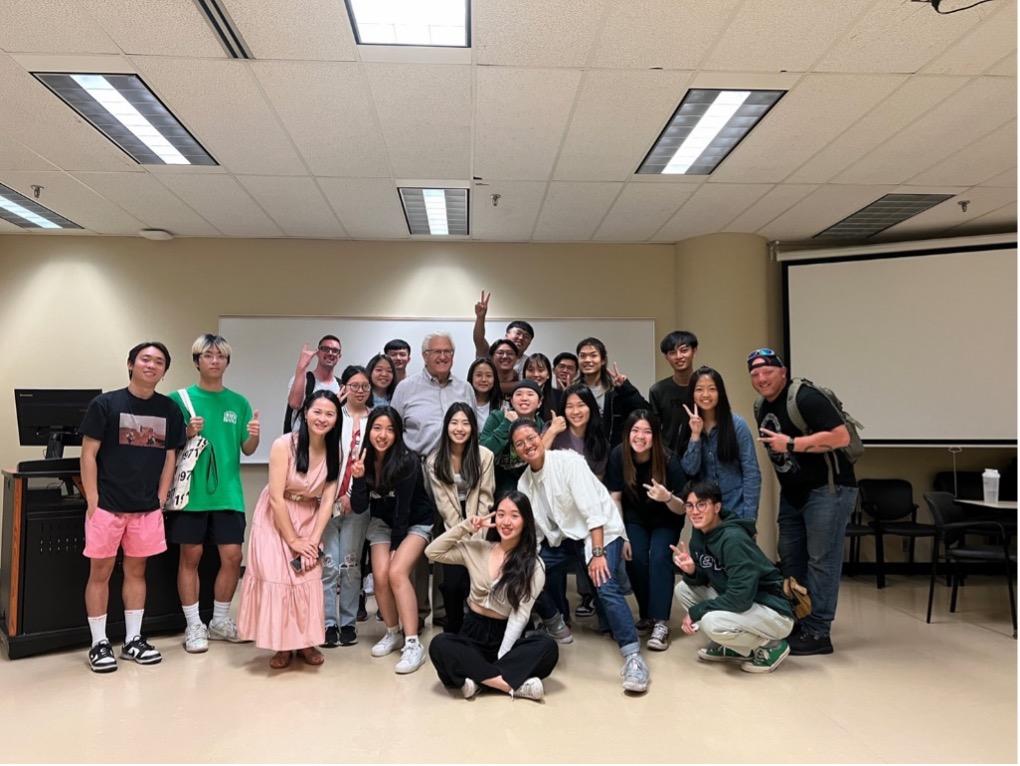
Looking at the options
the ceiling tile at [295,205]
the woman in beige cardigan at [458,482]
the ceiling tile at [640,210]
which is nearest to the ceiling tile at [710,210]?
the ceiling tile at [640,210]

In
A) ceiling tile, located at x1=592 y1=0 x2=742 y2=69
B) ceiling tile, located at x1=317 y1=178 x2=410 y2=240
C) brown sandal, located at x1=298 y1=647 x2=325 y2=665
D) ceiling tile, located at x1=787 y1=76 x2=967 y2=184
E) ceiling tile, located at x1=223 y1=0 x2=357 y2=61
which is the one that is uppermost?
ceiling tile, located at x1=223 y1=0 x2=357 y2=61

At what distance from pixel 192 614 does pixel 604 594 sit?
218cm

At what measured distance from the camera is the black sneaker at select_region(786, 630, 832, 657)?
3.55 metres

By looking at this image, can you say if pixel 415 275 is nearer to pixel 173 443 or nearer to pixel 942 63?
pixel 173 443

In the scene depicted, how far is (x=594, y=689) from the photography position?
304 centimetres

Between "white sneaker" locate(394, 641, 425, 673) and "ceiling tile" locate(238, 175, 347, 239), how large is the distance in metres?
3.19

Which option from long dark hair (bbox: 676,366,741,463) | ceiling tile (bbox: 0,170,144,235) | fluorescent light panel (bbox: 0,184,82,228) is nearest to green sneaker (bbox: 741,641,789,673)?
long dark hair (bbox: 676,366,741,463)

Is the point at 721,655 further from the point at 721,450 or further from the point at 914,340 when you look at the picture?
the point at 914,340

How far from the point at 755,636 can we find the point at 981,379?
3903 mm

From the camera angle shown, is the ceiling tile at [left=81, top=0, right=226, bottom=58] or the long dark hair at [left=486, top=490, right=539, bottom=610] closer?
the ceiling tile at [left=81, top=0, right=226, bottom=58]

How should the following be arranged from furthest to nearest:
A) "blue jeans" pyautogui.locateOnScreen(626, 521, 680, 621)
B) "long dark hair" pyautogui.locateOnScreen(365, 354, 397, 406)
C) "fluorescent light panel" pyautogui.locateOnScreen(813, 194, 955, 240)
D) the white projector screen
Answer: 1. the white projector screen
2. "fluorescent light panel" pyautogui.locateOnScreen(813, 194, 955, 240)
3. "long dark hair" pyautogui.locateOnScreen(365, 354, 397, 406)
4. "blue jeans" pyautogui.locateOnScreen(626, 521, 680, 621)

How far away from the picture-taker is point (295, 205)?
537cm

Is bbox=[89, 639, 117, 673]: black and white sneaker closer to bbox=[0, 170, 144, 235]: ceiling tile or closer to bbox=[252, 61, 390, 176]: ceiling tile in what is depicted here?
bbox=[252, 61, 390, 176]: ceiling tile

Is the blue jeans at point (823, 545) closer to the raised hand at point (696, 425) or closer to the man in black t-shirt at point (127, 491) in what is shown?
the raised hand at point (696, 425)
